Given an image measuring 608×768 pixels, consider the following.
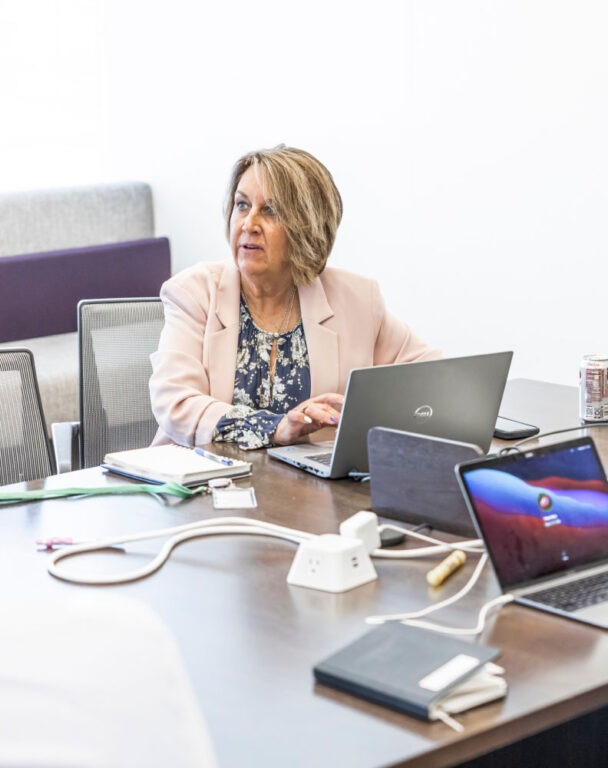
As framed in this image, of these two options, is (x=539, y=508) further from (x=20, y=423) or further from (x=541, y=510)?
(x=20, y=423)

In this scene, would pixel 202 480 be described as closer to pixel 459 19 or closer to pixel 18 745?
pixel 18 745

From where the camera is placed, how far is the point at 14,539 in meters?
1.79

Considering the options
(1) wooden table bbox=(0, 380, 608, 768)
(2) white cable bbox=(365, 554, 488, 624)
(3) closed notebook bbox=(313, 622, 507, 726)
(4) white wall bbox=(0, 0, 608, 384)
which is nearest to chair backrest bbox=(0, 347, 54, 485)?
(1) wooden table bbox=(0, 380, 608, 768)

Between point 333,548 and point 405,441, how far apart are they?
278 mm

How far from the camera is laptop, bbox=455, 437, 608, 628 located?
4.99ft

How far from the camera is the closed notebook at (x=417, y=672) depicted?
3.94 feet

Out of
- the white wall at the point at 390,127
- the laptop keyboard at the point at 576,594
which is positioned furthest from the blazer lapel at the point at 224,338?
the white wall at the point at 390,127

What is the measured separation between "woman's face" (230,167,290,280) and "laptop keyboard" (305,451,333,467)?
0.60 meters

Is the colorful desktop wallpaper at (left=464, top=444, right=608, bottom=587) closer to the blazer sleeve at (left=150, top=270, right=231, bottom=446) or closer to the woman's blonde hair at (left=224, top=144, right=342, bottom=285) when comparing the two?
the blazer sleeve at (left=150, top=270, right=231, bottom=446)

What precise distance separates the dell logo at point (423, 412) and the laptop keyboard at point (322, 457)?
199 millimetres

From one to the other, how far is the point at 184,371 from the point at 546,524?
3.62 feet

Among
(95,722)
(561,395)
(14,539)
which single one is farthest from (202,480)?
(95,722)

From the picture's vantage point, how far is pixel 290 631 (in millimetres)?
1430

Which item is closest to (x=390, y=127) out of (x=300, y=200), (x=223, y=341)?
(x=300, y=200)
